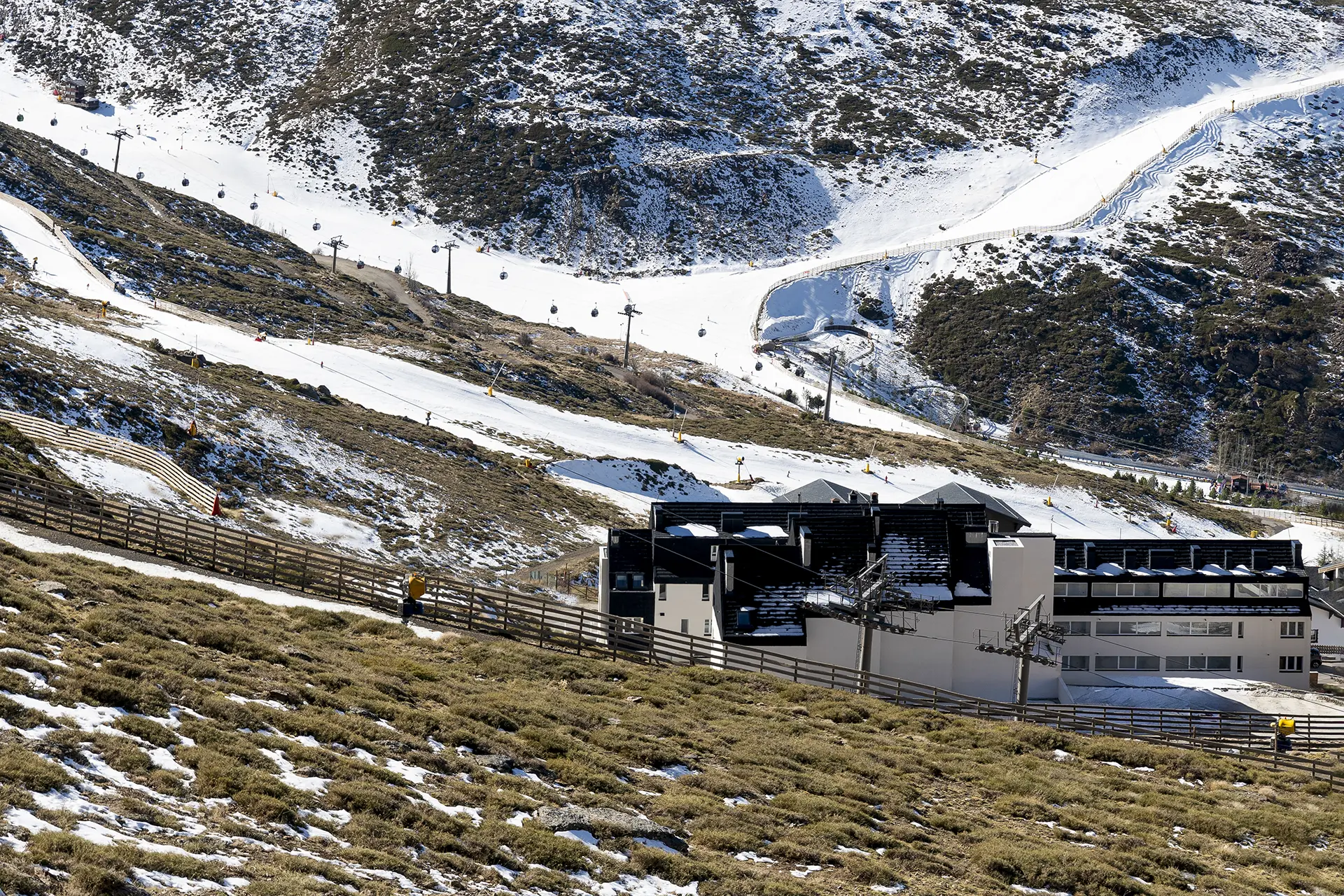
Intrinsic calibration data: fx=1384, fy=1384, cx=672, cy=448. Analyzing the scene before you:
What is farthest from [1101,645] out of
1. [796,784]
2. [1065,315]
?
[1065,315]

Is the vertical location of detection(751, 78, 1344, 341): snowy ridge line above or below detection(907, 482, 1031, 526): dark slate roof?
above

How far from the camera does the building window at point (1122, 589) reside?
174 feet

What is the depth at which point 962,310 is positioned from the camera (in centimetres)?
14500

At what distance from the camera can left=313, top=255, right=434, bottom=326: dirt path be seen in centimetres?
12419

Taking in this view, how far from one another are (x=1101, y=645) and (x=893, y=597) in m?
12.9

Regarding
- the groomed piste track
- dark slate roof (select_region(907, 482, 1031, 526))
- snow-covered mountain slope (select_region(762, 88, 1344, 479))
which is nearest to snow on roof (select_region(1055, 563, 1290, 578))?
dark slate roof (select_region(907, 482, 1031, 526))

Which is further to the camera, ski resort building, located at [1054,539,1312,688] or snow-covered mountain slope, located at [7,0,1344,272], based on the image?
snow-covered mountain slope, located at [7,0,1344,272]

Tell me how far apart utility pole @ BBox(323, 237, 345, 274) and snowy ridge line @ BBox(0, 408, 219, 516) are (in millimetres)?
72503

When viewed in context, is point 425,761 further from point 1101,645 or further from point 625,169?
point 625,169

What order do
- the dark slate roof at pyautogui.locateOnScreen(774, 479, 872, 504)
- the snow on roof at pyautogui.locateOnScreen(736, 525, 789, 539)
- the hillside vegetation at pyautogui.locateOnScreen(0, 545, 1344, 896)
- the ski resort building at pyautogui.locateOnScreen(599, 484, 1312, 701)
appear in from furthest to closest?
the dark slate roof at pyautogui.locateOnScreen(774, 479, 872, 504) < the snow on roof at pyautogui.locateOnScreen(736, 525, 789, 539) < the ski resort building at pyautogui.locateOnScreen(599, 484, 1312, 701) < the hillside vegetation at pyautogui.locateOnScreen(0, 545, 1344, 896)

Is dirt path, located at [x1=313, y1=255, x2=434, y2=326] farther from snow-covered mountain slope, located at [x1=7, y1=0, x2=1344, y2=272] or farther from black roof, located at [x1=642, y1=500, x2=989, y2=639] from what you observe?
black roof, located at [x1=642, y1=500, x2=989, y2=639]

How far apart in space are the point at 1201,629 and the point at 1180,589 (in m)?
1.67

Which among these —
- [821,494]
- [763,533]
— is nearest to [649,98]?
[821,494]

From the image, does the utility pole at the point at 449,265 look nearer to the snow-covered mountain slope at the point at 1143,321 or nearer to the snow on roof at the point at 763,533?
the snow-covered mountain slope at the point at 1143,321
